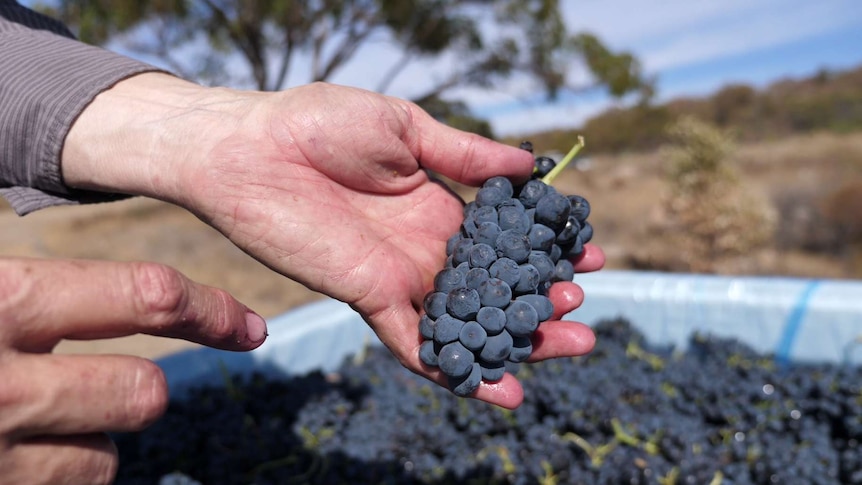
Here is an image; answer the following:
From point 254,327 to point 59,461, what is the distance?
0.31 m

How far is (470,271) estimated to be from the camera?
3.96 feet

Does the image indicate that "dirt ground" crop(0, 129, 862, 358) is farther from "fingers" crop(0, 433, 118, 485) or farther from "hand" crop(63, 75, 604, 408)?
"fingers" crop(0, 433, 118, 485)

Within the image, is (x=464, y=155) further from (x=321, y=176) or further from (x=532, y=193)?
(x=321, y=176)

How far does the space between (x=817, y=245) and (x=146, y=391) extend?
900 centimetres

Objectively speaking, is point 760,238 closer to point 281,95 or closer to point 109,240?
point 281,95

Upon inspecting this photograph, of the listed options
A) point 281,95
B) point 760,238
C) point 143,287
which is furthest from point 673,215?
point 143,287

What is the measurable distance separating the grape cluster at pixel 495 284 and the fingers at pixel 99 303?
44 cm

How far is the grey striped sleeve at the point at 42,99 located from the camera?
4.76ft

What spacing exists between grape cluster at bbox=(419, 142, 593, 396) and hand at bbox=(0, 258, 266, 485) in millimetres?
485

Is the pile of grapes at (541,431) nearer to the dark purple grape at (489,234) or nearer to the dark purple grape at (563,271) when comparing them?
the dark purple grape at (563,271)

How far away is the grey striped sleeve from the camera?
1451 millimetres

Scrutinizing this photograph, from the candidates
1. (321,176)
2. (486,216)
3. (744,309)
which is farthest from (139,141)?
(744,309)

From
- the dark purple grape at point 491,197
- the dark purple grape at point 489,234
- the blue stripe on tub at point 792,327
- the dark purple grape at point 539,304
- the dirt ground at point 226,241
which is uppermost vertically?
the dark purple grape at point 491,197

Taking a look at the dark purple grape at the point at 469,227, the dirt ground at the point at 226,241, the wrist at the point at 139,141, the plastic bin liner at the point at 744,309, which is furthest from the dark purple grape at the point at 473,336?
the dirt ground at the point at 226,241
